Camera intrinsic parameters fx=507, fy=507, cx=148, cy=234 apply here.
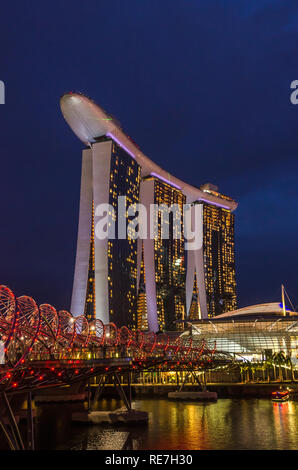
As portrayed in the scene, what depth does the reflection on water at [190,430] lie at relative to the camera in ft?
108

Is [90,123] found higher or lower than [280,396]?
higher

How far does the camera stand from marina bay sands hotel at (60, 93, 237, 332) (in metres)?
103

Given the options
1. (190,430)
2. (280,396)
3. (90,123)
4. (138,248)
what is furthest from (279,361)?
(138,248)

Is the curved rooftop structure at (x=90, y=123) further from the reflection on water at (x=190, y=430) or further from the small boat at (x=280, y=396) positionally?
the small boat at (x=280, y=396)

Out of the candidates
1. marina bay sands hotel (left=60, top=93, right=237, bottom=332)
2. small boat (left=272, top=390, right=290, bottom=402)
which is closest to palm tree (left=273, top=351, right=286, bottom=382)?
small boat (left=272, top=390, right=290, bottom=402)

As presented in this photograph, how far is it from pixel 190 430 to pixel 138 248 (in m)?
91.2

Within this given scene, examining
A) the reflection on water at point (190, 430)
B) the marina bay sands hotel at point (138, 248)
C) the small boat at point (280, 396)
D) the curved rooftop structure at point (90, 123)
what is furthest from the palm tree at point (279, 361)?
the curved rooftop structure at point (90, 123)

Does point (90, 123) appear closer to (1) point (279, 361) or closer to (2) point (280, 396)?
(1) point (279, 361)

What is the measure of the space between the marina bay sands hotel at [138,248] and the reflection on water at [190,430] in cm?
4571

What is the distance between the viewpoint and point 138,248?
128125 mm

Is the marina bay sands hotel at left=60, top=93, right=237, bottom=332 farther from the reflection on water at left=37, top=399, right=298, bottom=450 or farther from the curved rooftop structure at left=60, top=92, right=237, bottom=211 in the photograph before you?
the reflection on water at left=37, top=399, right=298, bottom=450

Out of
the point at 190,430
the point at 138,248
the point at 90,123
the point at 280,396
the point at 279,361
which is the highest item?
the point at 90,123

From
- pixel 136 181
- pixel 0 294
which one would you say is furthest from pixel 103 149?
pixel 0 294

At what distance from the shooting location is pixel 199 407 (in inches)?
Result: 2116
